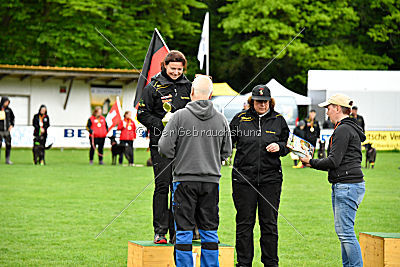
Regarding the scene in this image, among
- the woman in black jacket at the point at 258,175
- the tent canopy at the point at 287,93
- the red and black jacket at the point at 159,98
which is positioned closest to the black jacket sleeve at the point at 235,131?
the woman in black jacket at the point at 258,175

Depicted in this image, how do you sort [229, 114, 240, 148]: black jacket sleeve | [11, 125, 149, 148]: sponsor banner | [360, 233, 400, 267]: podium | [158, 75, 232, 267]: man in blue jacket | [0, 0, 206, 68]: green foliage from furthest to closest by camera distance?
[0, 0, 206, 68]: green foliage < [11, 125, 149, 148]: sponsor banner < [229, 114, 240, 148]: black jacket sleeve < [360, 233, 400, 267]: podium < [158, 75, 232, 267]: man in blue jacket

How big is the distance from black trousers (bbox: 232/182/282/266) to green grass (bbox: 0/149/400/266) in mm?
923

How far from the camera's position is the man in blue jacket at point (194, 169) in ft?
20.6

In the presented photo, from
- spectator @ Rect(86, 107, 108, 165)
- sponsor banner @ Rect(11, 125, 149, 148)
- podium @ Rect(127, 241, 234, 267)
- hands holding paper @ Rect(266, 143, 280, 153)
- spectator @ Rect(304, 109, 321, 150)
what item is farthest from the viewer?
sponsor banner @ Rect(11, 125, 149, 148)

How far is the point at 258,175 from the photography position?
7.45 metres

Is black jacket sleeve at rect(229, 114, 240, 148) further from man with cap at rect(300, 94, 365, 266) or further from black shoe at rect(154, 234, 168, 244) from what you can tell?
black shoe at rect(154, 234, 168, 244)

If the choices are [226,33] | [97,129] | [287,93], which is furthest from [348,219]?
[226,33]

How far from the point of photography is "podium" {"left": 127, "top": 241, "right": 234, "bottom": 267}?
269 inches

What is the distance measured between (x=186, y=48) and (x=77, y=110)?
14.4m

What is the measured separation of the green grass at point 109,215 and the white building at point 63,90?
39.7ft

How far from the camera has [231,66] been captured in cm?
4562

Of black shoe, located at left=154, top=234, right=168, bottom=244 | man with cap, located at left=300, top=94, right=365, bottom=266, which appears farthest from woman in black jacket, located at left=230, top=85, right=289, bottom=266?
black shoe, located at left=154, top=234, right=168, bottom=244

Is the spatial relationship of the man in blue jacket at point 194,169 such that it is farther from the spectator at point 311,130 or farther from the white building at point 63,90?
the white building at point 63,90

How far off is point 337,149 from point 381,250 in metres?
1.21
